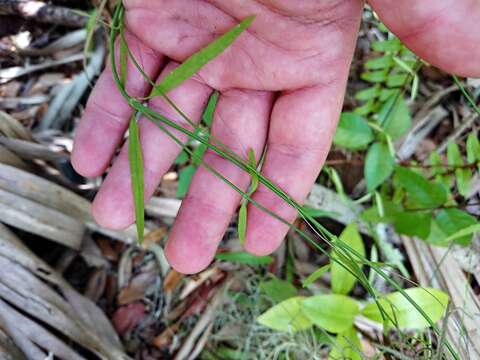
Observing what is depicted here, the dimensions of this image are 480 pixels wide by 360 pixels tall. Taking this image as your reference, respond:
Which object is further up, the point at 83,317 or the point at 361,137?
the point at 361,137

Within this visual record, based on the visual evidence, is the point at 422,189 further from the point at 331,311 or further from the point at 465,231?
the point at 331,311

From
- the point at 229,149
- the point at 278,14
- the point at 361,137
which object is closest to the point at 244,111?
the point at 229,149

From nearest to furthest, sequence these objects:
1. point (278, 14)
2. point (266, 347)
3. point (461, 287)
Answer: point (278, 14) < point (461, 287) < point (266, 347)

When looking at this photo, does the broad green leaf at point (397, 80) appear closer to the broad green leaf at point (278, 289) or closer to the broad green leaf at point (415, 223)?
the broad green leaf at point (415, 223)

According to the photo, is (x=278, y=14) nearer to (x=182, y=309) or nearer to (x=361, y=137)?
(x=361, y=137)

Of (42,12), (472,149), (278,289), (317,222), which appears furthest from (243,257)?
(42,12)

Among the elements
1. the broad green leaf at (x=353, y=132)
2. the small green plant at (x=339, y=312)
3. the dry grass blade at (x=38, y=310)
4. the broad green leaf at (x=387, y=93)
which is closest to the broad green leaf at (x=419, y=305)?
the small green plant at (x=339, y=312)

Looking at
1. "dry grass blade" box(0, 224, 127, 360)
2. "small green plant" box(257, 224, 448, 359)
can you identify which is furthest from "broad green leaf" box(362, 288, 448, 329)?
"dry grass blade" box(0, 224, 127, 360)
